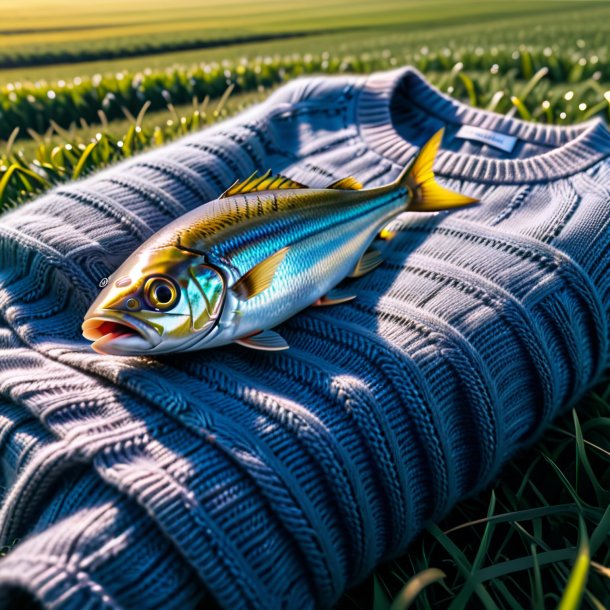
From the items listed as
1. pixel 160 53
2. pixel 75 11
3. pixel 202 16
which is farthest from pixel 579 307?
pixel 75 11

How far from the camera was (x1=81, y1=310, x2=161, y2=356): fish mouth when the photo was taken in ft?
2.80

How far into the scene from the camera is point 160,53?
18.6 feet

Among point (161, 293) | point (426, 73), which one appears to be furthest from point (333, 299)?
point (426, 73)

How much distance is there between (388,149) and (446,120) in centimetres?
28

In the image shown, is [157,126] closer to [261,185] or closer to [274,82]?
[274,82]

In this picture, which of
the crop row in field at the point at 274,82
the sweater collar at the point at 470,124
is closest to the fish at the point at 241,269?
the sweater collar at the point at 470,124

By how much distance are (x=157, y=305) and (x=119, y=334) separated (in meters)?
0.07

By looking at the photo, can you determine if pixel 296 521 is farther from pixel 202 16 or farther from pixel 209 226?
pixel 202 16

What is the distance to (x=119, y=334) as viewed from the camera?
34.8 inches

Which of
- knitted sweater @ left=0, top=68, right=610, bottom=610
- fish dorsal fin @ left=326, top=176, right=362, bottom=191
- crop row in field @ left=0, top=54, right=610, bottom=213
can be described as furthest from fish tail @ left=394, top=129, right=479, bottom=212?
crop row in field @ left=0, top=54, right=610, bottom=213

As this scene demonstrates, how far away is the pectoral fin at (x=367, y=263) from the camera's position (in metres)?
1.25

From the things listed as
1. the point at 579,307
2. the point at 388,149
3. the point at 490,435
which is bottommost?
the point at 490,435

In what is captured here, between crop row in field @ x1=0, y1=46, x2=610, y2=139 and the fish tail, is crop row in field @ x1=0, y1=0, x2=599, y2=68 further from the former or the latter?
the fish tail

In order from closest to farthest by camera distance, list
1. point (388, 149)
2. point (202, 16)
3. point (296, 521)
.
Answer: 1. point (296, 521)
2. point (388, 149)
3. point (202, 16)
